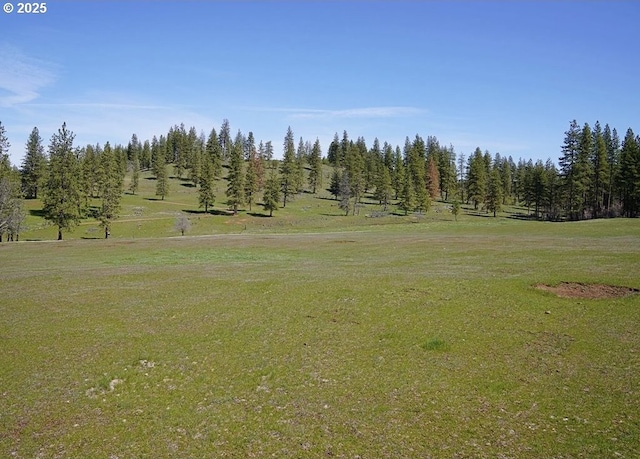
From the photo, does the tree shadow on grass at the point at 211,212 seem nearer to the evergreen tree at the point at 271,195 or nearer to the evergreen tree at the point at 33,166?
the evergreen tree at the point at 271,195

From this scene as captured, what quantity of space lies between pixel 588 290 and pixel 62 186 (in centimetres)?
8217

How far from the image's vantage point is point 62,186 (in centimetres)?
7612

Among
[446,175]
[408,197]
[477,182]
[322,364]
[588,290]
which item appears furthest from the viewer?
[446,175]

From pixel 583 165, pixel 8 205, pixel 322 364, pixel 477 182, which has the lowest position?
pixel 322 364

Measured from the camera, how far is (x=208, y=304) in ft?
74.4

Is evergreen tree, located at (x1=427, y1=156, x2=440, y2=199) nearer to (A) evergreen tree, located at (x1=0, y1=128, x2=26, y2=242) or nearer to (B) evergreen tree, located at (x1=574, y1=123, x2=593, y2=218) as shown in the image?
(B) evergreen tree, located at (x1=574, y1=123, x2=593, y2=218)

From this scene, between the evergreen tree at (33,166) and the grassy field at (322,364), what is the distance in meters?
121

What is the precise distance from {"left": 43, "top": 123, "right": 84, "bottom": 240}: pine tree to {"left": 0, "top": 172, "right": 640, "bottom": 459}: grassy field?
51118 mm

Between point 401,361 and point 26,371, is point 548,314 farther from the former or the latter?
point 26,371

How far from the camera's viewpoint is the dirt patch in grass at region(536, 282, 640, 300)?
876 inches

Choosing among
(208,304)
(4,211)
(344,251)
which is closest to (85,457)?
(208,304)

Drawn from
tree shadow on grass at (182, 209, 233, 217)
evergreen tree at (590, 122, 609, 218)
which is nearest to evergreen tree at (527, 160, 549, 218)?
evergreen tree at (590, 122, 609, 218)

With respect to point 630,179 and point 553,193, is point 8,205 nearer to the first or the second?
point 630,179

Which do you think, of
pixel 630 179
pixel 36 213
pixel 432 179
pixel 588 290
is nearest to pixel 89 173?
pixel 36 213
